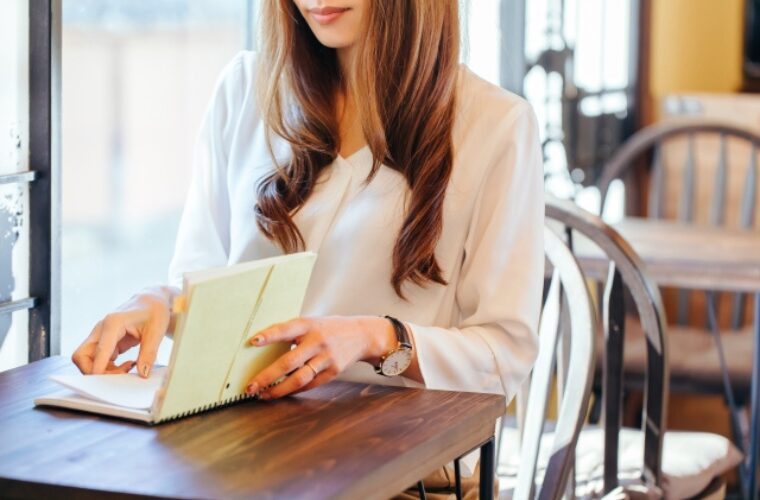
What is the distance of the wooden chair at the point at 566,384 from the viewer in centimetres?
166

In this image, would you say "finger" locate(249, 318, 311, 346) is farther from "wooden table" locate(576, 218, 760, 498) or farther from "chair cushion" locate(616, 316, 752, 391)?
"chair cushion" locate(616, 316, 752, 391)

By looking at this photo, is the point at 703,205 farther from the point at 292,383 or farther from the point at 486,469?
the point at 292,383

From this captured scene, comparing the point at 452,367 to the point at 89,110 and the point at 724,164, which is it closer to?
the point at 89,110

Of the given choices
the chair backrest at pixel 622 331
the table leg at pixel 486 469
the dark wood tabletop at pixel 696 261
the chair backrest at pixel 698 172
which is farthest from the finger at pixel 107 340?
the chair backrest at pixel 698 172

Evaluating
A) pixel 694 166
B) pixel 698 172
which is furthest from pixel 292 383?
pixel 698 172

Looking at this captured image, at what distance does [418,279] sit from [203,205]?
33cm

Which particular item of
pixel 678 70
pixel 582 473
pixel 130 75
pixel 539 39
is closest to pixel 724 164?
pixel 539 39

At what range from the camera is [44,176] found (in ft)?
5.24

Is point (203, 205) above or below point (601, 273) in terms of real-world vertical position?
above

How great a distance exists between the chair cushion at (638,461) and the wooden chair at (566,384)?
7.5 inches

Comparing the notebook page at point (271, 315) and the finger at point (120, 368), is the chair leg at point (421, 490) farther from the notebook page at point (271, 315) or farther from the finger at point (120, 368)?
the finger at point (120, 368)

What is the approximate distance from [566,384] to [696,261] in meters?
0.93

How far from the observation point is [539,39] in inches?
142

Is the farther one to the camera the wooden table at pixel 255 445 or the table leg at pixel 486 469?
the table leg at pixel 486 469
